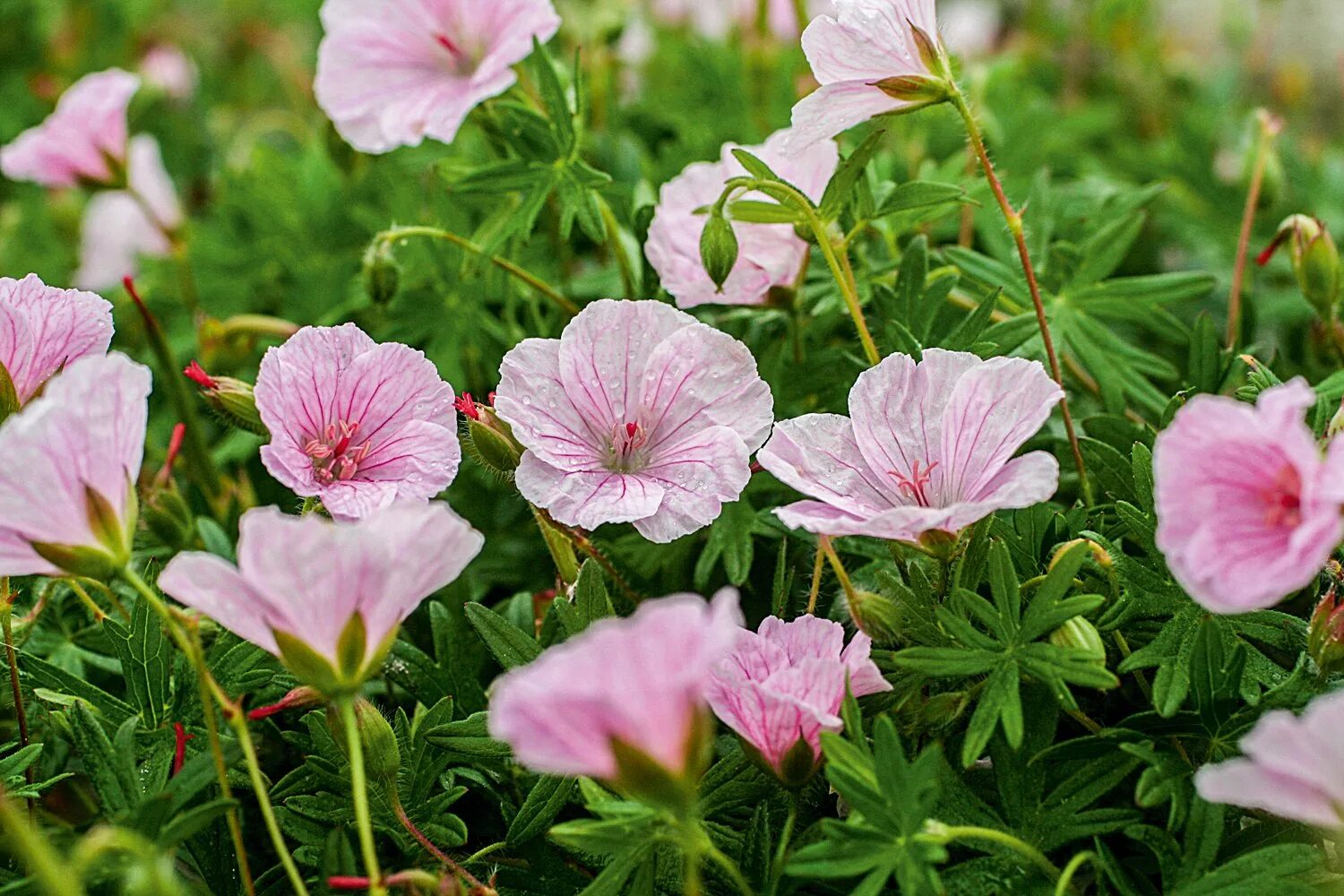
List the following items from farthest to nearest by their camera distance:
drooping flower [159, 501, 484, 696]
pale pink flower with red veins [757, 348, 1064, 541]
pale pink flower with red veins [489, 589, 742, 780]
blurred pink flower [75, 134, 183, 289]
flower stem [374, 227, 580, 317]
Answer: blurred pink flower [75, 134, 183, 289] → flower stem [374, 227, 580, 317] → pale pink flower with red veins [757, 348, 1064, 541] → drooping flower [159, 501, 484, 696] → pale pink flower with red veins [489, 589, 742, 780]

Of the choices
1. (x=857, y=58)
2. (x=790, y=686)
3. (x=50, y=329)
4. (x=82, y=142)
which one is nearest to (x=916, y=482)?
(x=790, y=686)

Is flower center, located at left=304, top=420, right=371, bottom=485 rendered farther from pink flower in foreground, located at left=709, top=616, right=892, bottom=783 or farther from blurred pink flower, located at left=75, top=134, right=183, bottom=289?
blurred pink flower, located at left=75, top=134, right=183, bottom=289

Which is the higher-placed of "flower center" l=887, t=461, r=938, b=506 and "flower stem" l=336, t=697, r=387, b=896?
"flower center" l=887, t=461, r=938, b=506

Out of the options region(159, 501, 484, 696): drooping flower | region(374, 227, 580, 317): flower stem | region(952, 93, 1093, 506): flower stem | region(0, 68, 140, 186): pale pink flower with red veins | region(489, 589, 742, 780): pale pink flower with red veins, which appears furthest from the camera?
region(0, 68, 140, 186): pale pink flower with red veins

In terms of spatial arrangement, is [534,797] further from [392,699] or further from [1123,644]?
[1123,644]

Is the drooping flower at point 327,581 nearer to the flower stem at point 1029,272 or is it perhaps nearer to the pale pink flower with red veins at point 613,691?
the pale pink flower with red veins at point 613,691

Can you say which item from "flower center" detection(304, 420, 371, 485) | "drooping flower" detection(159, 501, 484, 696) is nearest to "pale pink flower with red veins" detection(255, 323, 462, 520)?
"flower center" detection(304, 420, 371, 485)

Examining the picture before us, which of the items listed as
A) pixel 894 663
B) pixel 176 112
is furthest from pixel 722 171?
pixel 176 112

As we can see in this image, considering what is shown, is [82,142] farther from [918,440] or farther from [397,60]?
[918,440]
